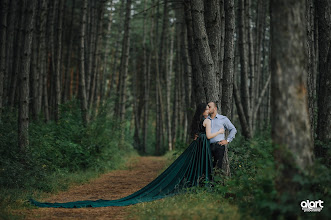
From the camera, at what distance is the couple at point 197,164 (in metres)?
7.11

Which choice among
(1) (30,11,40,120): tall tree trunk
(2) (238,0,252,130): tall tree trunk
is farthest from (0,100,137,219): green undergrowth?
(2) (238,0,252,130): tall tree trunk

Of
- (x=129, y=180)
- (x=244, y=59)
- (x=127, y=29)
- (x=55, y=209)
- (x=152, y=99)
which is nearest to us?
(x=55, y=209)

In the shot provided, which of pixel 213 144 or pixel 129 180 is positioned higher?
pixel 213 144

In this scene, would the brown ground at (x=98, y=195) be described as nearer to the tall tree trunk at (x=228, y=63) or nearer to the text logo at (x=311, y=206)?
the text logo at (x=311, y=206)

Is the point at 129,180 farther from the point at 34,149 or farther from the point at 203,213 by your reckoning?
the point at 203,213

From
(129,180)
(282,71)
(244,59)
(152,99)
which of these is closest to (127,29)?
(244,59)

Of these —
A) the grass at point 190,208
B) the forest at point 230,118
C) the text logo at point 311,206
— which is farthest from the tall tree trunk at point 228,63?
the text logo at point 311,206

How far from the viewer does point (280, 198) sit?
438cm

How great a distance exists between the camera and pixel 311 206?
15.2 ft

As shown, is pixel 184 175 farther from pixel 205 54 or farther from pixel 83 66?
pixel 83 66

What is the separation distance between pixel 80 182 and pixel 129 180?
1696 mm

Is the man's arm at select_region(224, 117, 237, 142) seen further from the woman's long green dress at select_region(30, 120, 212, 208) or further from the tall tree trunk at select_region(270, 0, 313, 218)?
the tall tree trunk at select_region(270, 0, 313, 218)

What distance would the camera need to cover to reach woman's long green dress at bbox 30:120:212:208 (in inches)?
287

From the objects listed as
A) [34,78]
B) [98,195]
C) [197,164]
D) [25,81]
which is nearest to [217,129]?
[197,164]
